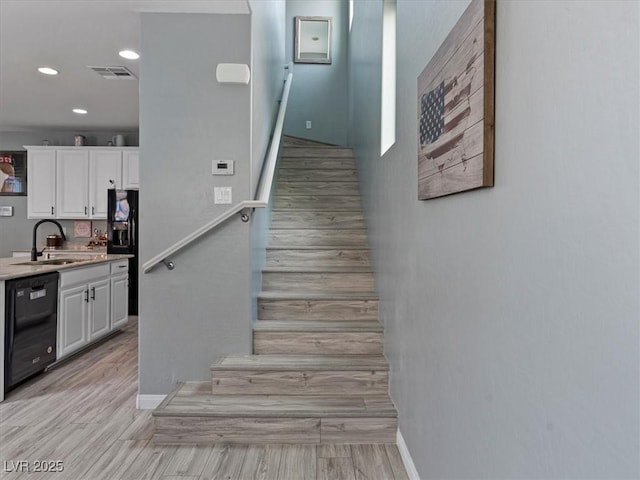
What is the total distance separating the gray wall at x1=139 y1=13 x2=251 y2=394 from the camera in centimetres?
267

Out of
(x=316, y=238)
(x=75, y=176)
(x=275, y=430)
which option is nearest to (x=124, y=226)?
(x=75, y=176)

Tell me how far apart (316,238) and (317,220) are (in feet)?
0.98

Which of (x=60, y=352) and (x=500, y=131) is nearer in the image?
(x=500, y=131)

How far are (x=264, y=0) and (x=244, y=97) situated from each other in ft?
3.31

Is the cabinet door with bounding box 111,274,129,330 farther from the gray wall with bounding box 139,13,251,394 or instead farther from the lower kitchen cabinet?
the gray wall with bounding box 139,13,251,394

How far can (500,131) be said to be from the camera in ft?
3.57

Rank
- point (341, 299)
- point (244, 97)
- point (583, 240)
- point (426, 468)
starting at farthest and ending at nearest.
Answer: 1. point (341, 299)
2. point (244, 97)
3. point (426, 468)
4. point (583, 240)

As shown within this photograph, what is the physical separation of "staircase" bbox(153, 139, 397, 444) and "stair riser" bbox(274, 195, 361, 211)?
122 mm

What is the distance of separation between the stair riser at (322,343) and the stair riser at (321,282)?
1.76 feet

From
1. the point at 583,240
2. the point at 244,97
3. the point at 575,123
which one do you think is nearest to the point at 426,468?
the point at 583,240

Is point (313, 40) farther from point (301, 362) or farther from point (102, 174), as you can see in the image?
point (301, 362)

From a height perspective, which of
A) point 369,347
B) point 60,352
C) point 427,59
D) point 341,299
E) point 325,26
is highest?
point 325,26

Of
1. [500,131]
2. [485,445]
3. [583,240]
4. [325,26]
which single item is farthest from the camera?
[325,26]

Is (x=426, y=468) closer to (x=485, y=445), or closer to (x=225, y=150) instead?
(x=485, y=445)
